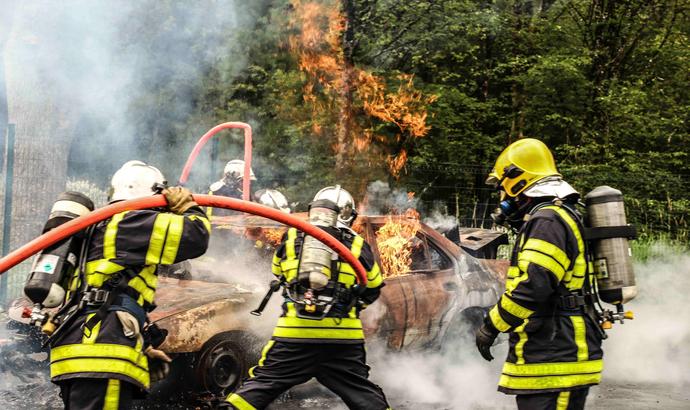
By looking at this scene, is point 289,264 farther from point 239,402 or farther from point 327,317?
point 239,402

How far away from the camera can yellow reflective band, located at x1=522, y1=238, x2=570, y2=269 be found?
4.32m

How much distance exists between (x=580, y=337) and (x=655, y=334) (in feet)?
21.9

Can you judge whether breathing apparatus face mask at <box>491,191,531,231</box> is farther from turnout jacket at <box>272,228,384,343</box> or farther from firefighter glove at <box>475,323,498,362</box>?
turnout jacket at <box>272,228,384,343</box>

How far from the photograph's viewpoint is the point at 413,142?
58.2 ft

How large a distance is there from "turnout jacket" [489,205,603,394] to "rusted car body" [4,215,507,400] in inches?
107

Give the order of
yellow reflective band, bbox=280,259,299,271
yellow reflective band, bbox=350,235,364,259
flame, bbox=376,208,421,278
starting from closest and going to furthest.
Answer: yellow reflective band, bbox=280,259,299,271 < yellow reflective band, bbox=350,235,364,259 < flame, bbox=376,208,421,278

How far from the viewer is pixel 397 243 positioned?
25.6ft

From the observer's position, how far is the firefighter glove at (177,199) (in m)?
4.39

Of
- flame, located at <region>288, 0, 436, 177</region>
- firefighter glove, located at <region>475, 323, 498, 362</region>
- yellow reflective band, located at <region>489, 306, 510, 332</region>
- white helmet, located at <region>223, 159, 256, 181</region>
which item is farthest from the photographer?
flame, located at <region>288, 0, 436, 177</region>

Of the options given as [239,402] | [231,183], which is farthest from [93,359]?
[231,183]

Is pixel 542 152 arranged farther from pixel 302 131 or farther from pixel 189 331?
pixel 302 131

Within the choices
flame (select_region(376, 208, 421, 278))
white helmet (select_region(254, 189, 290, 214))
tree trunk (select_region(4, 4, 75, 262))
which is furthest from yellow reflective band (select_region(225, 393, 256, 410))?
tree trunk (select_region(4, 4, 75, 262))

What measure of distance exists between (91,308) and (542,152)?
2657 millimetres

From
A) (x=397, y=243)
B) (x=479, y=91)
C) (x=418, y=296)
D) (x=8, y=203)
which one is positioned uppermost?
(x=479, y=91)
